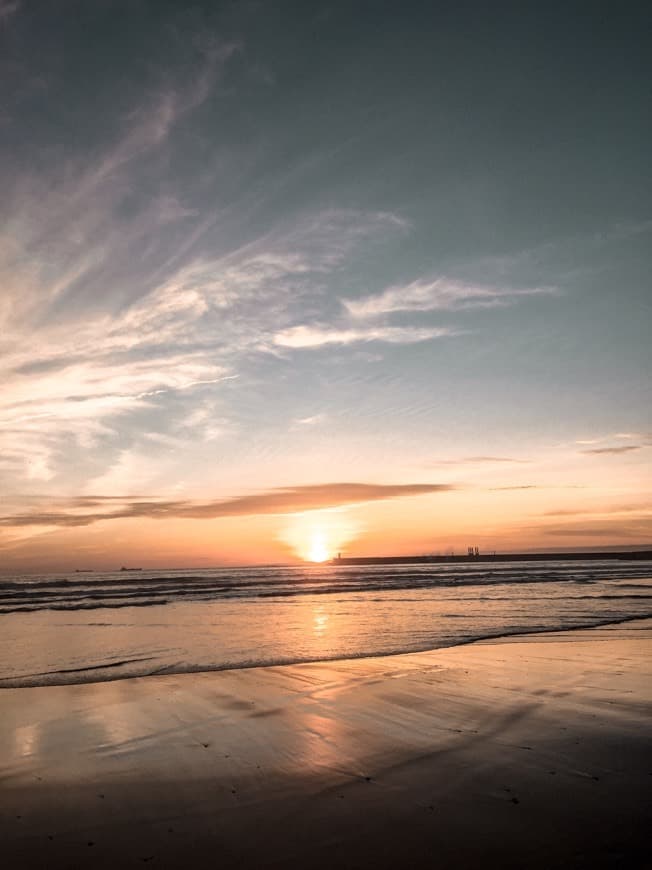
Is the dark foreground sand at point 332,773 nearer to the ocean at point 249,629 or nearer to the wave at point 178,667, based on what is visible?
the wave at point 178,667

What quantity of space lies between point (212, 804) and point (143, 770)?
4.46ft

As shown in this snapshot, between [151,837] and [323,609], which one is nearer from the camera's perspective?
[151,837]

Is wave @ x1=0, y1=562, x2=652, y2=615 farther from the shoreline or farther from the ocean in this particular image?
the shoreline

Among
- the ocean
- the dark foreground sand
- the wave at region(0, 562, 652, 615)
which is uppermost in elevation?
the dark foreground sand

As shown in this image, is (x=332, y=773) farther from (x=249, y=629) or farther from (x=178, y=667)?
(x=249, y=629)

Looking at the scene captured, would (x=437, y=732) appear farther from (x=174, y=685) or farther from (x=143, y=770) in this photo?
(x=174, y=685)

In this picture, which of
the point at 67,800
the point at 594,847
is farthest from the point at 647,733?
the point at 67,800

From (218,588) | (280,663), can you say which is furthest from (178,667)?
(218,588)

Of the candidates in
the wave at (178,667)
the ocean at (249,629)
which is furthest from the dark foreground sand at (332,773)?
the ocean at (249,629)

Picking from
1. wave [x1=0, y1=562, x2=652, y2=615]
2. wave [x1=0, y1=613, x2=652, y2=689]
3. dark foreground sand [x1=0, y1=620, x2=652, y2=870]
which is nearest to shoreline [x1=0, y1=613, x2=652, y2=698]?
wave [x1=0, y1=613, x2=652, y2=689]

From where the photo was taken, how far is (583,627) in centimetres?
1917

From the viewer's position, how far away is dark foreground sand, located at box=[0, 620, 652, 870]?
459 cm

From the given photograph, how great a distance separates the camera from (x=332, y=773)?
6.23 m

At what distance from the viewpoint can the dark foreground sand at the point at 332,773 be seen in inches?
181
